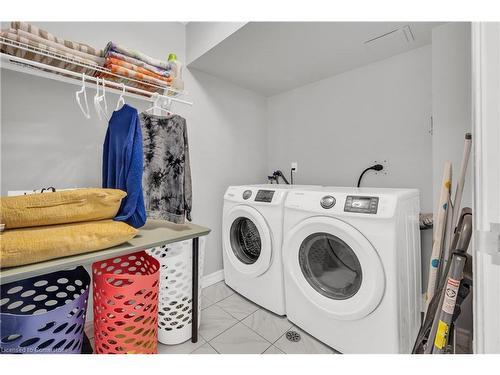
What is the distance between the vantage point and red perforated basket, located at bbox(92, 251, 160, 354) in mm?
1036

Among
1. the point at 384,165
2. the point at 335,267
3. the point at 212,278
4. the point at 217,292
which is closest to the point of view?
the point at 335,267

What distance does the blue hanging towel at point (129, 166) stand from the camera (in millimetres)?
1008

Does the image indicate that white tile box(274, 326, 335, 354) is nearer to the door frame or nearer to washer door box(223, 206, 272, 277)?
washer door box(223, 206, 272, 277)

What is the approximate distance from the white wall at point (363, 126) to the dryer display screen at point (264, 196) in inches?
32.7

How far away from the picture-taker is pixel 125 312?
3.43 feet

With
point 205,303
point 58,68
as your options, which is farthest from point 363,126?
point 58,68

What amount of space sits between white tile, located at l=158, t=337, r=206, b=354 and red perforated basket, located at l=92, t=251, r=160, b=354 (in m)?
0.20

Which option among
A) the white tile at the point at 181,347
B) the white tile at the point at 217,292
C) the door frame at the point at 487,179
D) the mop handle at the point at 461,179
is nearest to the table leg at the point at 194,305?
the white tile at the point at 181,347

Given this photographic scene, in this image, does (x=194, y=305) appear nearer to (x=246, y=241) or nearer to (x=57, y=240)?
(x=246, y=241)

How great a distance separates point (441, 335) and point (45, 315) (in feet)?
4.85

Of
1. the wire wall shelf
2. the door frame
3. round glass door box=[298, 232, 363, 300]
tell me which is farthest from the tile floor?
the wire wall shelf
